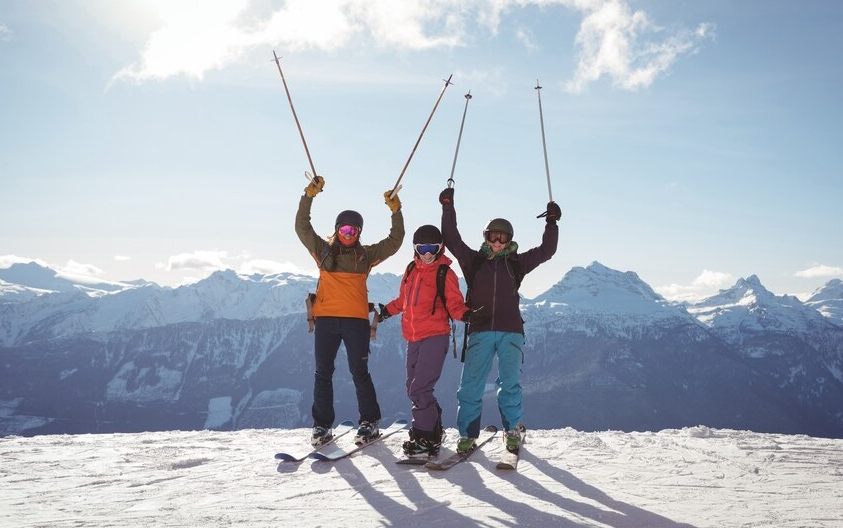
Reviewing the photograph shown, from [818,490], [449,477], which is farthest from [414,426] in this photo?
[818,490]

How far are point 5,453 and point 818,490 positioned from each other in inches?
379

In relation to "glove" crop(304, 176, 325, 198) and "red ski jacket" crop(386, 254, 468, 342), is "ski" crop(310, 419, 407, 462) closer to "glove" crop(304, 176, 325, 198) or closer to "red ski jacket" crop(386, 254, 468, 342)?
"red ski jacket" crop(386, 254, 468, 342)

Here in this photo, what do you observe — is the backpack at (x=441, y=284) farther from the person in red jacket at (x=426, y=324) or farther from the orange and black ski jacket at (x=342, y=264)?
the orange and black ski jacket at (x=342, y=264)

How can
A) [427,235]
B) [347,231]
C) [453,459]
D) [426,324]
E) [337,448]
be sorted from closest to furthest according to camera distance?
1. [453,459]
2. [426,324]
3. [427,235]
4. [337,448]
5. [347,231]

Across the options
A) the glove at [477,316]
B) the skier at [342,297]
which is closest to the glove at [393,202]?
the skier at [342,297]

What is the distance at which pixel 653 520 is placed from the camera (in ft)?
16.1

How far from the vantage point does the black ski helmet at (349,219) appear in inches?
325

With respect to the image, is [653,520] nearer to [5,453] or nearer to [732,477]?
[732,477]

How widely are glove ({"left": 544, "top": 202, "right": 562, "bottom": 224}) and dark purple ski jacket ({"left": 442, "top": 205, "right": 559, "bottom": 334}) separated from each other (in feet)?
0.23

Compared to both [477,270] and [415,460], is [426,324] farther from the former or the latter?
[415,460]

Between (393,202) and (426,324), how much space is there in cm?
193

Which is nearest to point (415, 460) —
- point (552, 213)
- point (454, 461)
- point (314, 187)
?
point (454, 461)

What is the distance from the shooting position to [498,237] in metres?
7.78

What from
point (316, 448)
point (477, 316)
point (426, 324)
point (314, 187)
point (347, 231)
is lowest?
point (316, 448)
